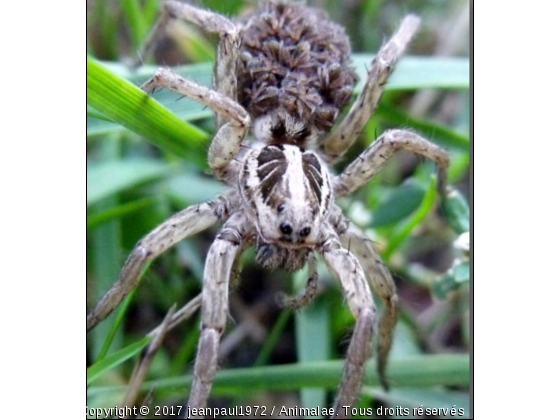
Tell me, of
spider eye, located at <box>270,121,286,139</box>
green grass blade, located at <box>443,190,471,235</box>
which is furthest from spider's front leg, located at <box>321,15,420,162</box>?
green grass blade, located at <box>443,190,471,235</box>

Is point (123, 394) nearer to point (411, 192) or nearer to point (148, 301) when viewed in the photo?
point (148, 301)

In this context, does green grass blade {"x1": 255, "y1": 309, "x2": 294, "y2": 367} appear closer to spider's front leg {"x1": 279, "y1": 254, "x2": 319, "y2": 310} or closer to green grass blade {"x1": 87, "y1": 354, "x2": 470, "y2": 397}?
green grass blade {"x1": 87, "y1": 354, "x2": 470, "y2": 397}

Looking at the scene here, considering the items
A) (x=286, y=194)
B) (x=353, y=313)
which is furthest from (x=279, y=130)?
(x=353, y=313)

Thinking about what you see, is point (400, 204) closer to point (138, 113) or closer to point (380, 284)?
point (380, 284)

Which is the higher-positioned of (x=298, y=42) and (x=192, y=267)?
(x=298, y=42)


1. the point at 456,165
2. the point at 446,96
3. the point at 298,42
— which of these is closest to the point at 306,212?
the point at 298,42

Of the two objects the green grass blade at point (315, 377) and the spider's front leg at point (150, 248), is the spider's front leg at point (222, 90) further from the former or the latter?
the green grass blade at point (315, 377)
